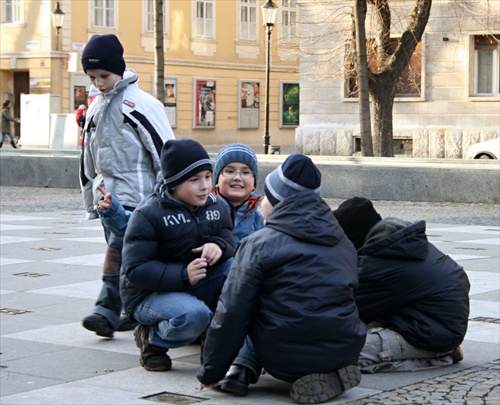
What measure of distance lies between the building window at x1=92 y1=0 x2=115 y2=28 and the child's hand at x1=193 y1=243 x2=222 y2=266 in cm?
4077

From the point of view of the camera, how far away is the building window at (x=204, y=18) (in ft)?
160

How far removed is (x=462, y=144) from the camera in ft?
99.6

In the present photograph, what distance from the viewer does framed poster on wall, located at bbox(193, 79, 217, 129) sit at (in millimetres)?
48531

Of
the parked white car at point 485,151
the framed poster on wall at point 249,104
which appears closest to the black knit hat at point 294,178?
the parked white car at point 485,151

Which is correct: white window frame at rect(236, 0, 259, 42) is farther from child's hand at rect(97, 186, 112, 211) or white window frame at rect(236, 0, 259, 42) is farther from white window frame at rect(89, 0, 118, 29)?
child's hand at rect(97, 186, 112, 211)

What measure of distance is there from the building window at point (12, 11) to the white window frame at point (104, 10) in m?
2.77

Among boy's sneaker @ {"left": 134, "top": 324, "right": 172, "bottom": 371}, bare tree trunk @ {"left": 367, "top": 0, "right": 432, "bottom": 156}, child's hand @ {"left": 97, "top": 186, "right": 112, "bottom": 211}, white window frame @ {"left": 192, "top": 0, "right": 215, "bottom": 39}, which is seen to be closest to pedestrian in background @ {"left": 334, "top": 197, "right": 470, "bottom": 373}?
boy's sneaker @ {"left": 134, "top": 324, "right": 172, "bottom": 371}

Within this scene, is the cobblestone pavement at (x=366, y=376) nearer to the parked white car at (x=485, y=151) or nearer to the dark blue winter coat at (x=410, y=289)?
the dark blue winter coat at (x=410, y=289)

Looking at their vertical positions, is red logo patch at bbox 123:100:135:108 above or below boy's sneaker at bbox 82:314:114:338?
above

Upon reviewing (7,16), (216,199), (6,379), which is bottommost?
(6,379)

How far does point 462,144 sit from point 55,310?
2362cm

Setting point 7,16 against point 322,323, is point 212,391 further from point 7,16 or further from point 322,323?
point 7,16

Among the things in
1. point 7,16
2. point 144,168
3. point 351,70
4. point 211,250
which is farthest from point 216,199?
point 7,16

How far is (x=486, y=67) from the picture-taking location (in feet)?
102
